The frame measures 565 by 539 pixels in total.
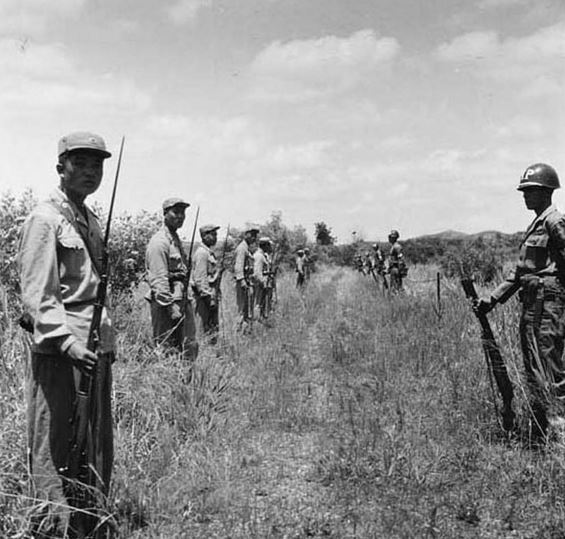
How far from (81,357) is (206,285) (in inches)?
206

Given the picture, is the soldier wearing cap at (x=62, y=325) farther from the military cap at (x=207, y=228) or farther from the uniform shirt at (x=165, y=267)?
the military cap at (x=207, y=228)

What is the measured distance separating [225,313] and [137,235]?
10.3ft

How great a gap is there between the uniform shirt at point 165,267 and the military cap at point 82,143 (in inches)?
106

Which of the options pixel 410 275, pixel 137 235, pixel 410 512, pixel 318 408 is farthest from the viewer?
pixel 410 275

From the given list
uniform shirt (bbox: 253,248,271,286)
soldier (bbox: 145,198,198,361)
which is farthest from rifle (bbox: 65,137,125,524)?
uniform shirt (bbox: 253,248,271,286)

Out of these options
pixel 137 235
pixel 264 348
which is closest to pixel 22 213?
pixel 137 235

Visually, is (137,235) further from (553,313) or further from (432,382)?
(553,313)

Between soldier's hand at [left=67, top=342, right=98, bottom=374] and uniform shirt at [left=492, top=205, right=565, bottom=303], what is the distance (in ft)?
11.6

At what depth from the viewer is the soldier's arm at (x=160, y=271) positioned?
556cm

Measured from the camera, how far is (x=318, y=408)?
5961 millimetres

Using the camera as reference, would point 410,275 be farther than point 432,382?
Yes

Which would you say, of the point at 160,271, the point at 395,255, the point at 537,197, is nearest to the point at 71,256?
the point at 160,271

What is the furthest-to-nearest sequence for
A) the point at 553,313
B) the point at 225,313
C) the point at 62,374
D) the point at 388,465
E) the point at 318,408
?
1. the point at 225,313
2. the point at 318,408
3. the point at 553,313
4. the point at 388,465
5. the point at 62,374

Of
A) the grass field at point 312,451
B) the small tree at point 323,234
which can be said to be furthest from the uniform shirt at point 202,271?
the small tree at point 323,234
